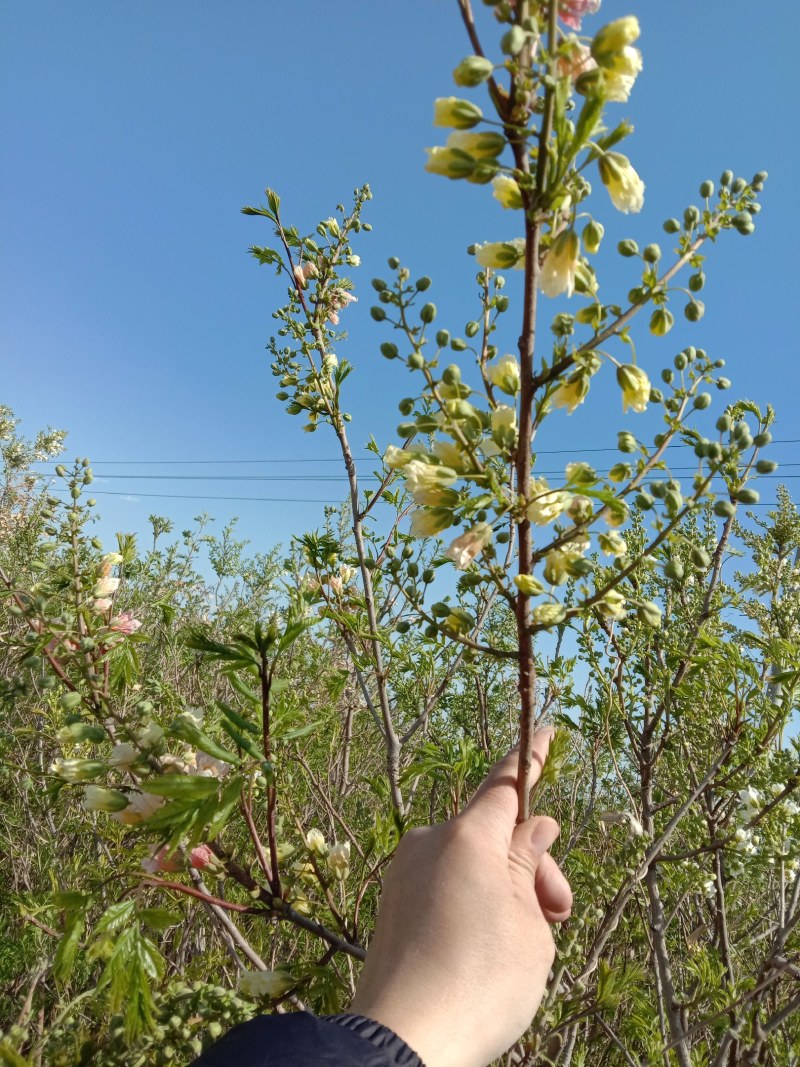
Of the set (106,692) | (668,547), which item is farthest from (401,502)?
(106,692)

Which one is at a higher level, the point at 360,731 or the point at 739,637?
the point at 739,637

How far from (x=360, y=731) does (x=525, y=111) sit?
4.69 m

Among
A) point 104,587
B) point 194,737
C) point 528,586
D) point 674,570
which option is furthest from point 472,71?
point 104,587

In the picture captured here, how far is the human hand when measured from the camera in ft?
3.18

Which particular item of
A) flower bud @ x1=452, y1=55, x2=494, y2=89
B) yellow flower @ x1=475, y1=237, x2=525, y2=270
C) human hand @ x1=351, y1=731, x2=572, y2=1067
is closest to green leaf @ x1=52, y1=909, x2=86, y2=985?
human hand @ x1=351, y1=731, x2=572, y2=1067

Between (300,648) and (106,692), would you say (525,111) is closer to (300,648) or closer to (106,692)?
(106,692)

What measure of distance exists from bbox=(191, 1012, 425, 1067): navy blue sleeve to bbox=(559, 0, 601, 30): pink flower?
55.0 inches

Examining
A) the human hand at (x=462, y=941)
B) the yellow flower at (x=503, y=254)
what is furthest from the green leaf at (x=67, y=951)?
the yellow flower at (x=503, y=254)

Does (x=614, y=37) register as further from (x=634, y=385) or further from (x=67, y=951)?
(x=67, y=951)

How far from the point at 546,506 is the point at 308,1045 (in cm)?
80

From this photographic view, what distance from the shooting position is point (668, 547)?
7.63 ft

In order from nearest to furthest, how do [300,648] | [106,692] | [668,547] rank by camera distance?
[106,692]
[668,547]
[300,648]

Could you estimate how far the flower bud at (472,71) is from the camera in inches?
29.9

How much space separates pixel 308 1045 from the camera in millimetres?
846
